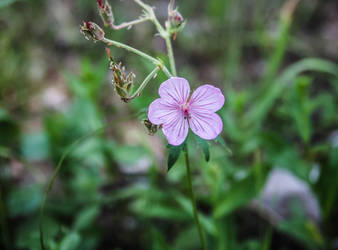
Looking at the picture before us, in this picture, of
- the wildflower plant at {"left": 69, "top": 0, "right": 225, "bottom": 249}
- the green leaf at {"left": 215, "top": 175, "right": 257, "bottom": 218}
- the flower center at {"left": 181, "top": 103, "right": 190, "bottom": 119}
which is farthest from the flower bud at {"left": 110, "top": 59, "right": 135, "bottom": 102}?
the green leaf at {"left": 215, "top": 175, "right": 257, "bottom": 218}

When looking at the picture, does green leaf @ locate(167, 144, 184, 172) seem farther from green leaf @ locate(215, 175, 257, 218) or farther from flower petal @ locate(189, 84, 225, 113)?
green leaf @ locate(215, 175, 257, 218)

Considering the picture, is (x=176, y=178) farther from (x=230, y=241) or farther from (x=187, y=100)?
(x=187, y=100)

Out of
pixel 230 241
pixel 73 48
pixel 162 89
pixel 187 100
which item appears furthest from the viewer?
pixel 73 48

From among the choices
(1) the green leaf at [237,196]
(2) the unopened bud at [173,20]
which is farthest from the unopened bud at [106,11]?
(1) the green leaf at [237,196]

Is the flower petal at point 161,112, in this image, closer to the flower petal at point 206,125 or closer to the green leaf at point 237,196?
the flower petal at point 206,125

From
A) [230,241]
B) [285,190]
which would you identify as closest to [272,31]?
[285,190]

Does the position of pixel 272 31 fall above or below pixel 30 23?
below

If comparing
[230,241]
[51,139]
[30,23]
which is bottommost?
[230,241]
